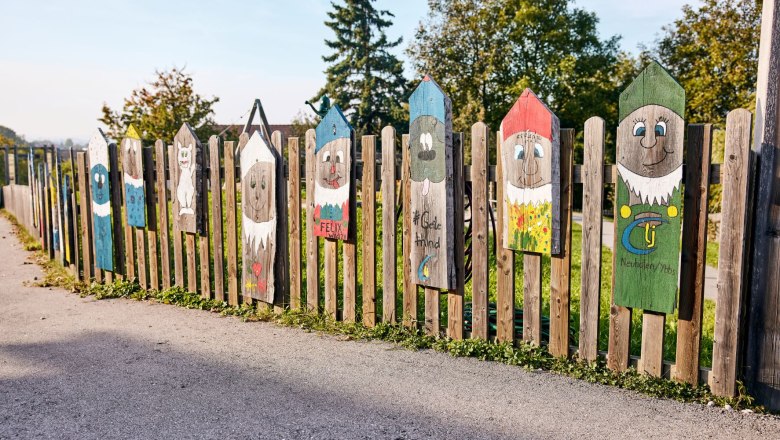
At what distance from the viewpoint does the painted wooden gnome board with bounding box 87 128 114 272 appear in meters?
7.16

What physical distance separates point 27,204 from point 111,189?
821 cm

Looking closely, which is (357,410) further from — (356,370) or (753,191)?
(753,191)

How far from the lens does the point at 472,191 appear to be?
4801 millimetres

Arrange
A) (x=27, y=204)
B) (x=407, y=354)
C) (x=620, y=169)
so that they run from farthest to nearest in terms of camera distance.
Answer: (x=27, y=204) < (x=407, y=354) < (x=620, y=169)

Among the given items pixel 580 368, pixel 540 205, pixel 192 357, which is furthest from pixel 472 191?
pixel 192 357

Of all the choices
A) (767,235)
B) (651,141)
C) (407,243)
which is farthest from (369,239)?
(767,235)

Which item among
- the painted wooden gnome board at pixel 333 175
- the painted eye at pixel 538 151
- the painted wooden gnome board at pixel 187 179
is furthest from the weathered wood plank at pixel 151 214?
the painted eye at pixel 538 151

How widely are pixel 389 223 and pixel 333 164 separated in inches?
28.5

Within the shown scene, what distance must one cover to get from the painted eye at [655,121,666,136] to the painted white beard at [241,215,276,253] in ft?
11.1

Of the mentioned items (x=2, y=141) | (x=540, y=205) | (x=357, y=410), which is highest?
(x=2, y=141)

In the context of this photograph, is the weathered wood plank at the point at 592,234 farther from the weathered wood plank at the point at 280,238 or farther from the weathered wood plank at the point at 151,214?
the weathered wood plank at the point at 151,214

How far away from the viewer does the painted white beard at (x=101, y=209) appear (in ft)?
23.6

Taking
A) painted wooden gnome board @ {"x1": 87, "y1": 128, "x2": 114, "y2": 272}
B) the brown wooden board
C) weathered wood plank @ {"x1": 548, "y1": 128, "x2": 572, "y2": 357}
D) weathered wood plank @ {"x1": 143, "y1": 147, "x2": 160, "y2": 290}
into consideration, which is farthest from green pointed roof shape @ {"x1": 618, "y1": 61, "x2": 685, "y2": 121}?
painted wooden gnome board @ {"x1": 87, "y1": 128, "x2": 114, "y2": 272}

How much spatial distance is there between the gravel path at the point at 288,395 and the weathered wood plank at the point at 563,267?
12.2 inches
